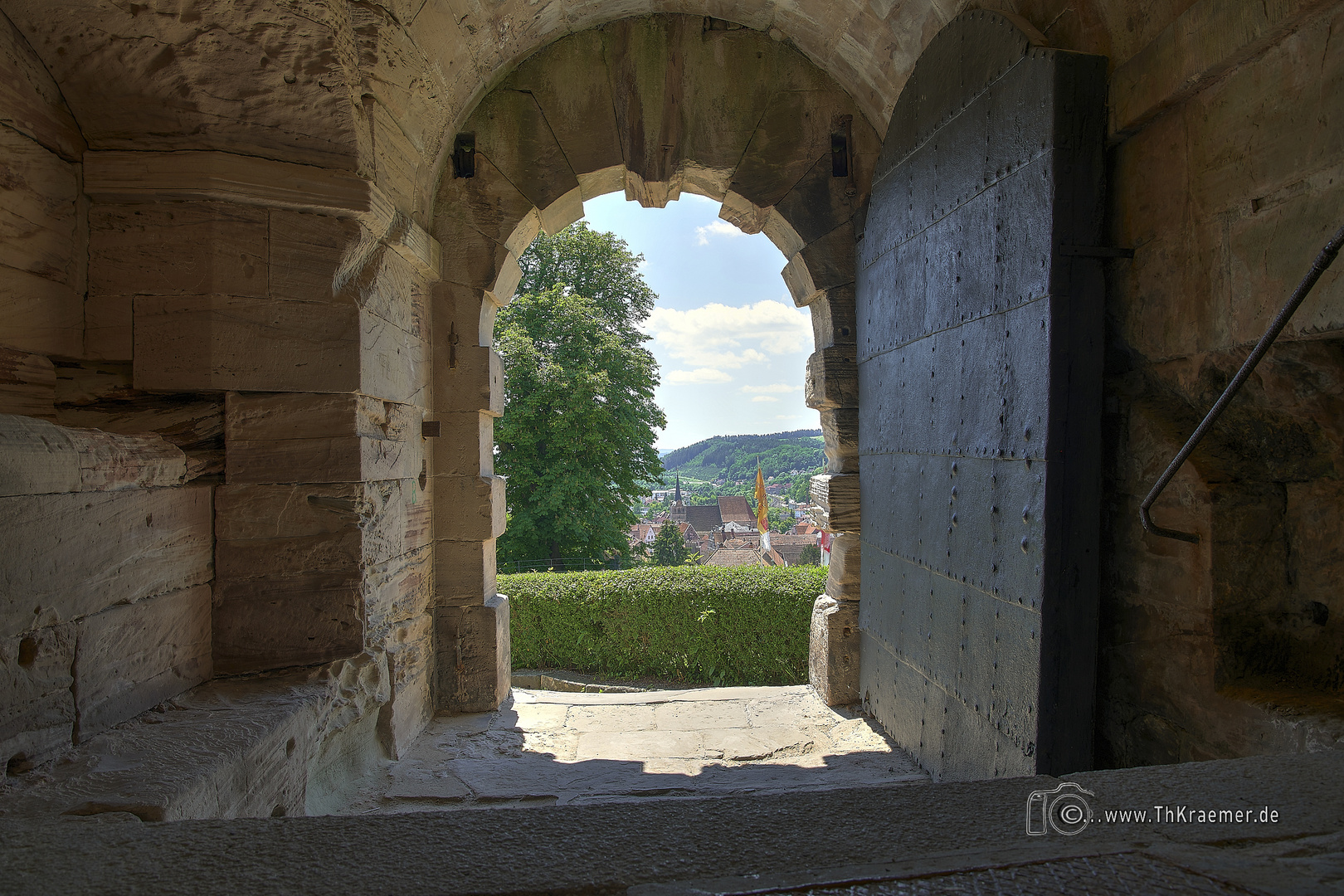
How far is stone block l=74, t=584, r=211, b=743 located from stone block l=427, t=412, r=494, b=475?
1.38 metres

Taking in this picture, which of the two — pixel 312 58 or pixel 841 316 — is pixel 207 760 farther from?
pixel 841 316

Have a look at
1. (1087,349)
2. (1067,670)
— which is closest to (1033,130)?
(1087,349)

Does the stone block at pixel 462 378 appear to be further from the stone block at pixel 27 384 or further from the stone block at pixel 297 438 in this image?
the stone block at pixel 27 384

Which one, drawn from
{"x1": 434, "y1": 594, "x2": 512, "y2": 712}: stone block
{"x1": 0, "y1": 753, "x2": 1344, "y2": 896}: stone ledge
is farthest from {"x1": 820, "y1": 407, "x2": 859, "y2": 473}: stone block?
{"x1": 0, "y1": 753, "x2": 1344, "y2": 896}: stone ledge

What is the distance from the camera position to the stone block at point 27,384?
2303 millimetres

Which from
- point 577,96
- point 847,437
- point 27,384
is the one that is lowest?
point 847,437

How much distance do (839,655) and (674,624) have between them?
2.71 metres

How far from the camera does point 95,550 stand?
200 cm

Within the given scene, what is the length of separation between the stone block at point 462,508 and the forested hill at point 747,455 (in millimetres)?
33518

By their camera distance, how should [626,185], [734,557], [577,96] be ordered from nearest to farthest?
[577,96] → [626,185] → [734,557]

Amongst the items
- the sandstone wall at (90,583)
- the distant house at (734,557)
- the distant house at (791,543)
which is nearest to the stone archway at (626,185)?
the sandstone wall at (90,583)

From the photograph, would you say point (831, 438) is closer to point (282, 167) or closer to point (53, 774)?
point (282, 167)

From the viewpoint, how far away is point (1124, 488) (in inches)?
90.4

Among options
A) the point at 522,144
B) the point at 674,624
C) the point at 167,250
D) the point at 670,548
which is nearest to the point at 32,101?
the point at 167,250
